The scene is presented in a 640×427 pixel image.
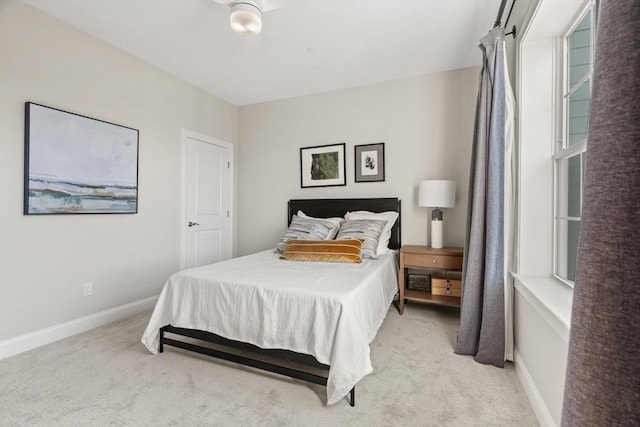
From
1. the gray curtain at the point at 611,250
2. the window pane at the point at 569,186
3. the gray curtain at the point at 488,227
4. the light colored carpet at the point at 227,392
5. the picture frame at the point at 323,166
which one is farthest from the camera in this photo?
the picture frame at the point at 323,166

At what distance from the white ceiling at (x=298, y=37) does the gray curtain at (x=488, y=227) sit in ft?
1.99

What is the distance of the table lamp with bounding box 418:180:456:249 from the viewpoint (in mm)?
3074

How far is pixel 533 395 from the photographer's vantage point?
1668 mm

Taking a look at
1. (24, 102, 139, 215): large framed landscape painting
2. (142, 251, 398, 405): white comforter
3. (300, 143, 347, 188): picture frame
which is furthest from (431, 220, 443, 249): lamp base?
(24, 102, 139, 215): large framed landscape painting

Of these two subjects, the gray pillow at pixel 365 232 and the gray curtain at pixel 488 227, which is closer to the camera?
the gray curtain at pixel 488 227

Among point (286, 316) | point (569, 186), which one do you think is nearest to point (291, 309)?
point (286, 316)

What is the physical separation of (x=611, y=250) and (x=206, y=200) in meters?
4.07

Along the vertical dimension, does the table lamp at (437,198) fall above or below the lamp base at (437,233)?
above

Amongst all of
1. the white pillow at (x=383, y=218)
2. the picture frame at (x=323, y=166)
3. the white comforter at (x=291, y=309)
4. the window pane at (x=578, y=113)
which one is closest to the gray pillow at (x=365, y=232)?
the white pillow at (x=383, y=218)

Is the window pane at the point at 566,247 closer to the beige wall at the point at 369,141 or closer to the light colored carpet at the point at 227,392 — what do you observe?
the light colored carpet at the point at 227,392

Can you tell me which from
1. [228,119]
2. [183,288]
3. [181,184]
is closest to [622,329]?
[183,288]

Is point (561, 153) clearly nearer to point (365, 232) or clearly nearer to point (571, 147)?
point (571, 147)

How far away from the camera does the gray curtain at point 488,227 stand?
208cm

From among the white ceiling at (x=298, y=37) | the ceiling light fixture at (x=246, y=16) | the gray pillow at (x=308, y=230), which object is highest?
the white ceiling at (x=298, y=37)
